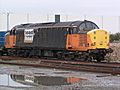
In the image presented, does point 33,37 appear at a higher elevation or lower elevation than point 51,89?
higher

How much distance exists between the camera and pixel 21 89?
11.9 meters

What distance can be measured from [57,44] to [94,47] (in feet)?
10.9

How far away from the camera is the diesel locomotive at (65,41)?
84.8ft

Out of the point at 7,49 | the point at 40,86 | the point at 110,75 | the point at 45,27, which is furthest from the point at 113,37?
the point at 40,86

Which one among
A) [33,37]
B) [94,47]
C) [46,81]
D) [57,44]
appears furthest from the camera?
[33,37]

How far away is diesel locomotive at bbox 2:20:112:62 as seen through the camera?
25844 millimetres

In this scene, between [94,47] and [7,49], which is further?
[7,49]

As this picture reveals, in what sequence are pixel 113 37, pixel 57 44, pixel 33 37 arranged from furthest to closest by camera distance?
1. pixel 113 37
2. pixel 33 37
3. pixel 57 44

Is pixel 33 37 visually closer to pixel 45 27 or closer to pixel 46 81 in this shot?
pixel 45 27

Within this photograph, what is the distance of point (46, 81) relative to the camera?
46.7ft

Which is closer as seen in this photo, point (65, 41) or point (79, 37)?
point (79, 37)

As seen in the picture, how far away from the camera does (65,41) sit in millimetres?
27078

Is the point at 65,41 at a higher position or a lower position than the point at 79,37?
lower

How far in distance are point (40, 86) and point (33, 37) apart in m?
17.8
